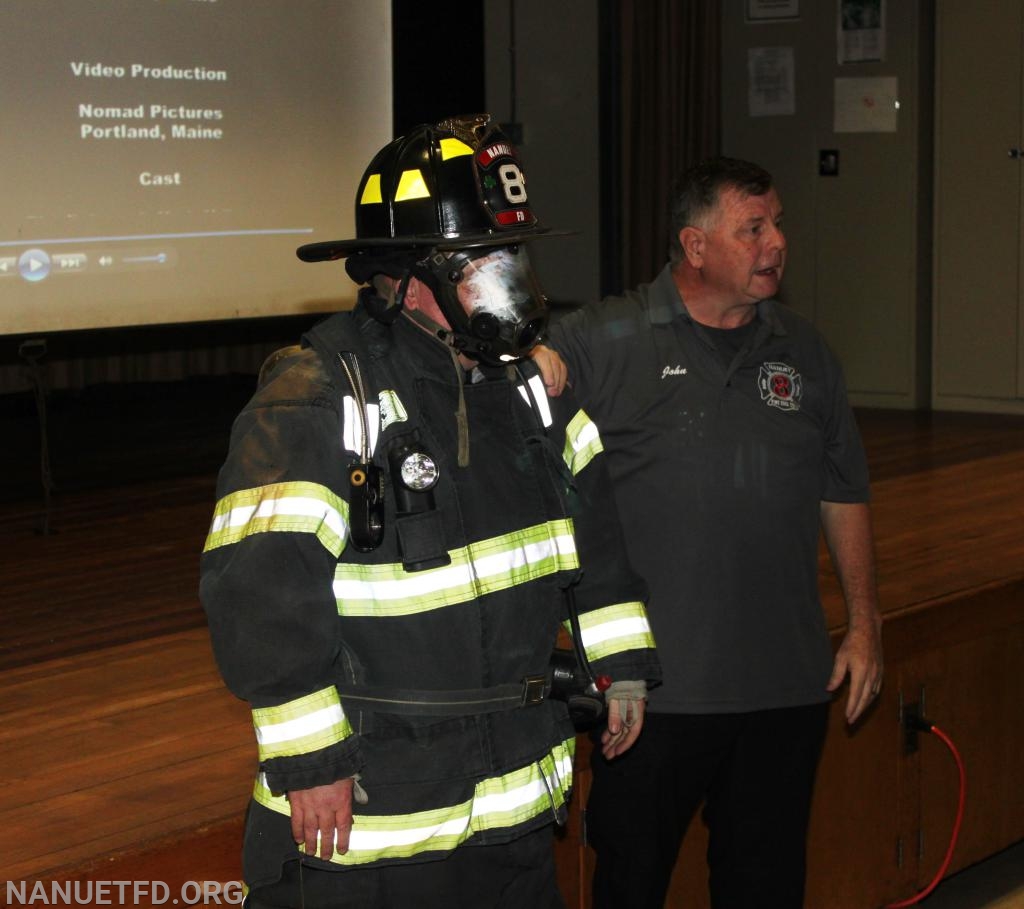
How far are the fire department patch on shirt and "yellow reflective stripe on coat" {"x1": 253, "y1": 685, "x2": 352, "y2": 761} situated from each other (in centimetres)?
105

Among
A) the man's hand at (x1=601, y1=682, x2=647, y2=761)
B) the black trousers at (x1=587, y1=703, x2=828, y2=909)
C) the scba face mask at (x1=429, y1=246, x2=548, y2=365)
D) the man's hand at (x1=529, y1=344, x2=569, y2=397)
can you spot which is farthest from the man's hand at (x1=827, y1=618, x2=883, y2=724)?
the scba face mask at (x1=429, y1=246, x2=548, y2=365)

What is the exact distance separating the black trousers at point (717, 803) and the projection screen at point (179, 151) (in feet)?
9.90

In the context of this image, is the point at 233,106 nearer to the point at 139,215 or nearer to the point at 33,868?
the point at 139,215

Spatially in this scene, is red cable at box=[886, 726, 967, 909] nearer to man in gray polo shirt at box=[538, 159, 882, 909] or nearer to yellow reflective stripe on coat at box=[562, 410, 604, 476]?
man in gray polo shirt at box=[538, 159, 882, 909]

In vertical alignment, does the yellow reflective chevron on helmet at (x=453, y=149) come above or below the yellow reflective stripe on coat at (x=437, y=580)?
above

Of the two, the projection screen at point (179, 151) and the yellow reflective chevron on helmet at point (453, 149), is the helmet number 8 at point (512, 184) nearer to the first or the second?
the yellow reflective chevron on helmet at point (453, 149)

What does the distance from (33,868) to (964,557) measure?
2.58 metres

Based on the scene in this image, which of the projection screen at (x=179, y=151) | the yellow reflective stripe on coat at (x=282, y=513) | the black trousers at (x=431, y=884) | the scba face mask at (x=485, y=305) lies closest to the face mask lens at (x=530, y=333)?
the scba face mask at (x=485, y=305)

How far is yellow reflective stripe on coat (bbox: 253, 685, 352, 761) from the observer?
5.12 feet

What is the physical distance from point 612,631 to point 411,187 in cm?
59

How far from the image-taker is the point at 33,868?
6.53ft

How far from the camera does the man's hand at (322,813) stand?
1590mm

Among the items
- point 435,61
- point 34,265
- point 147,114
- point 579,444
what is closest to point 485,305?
point 579,444

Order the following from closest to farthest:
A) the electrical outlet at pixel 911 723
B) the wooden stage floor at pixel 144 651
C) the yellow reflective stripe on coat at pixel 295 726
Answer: the yellow reflective stripe on coat at pixel 295 726 → the wooden stage floor at pixel 144 651 → the electrical outlet at pixel 911 723
